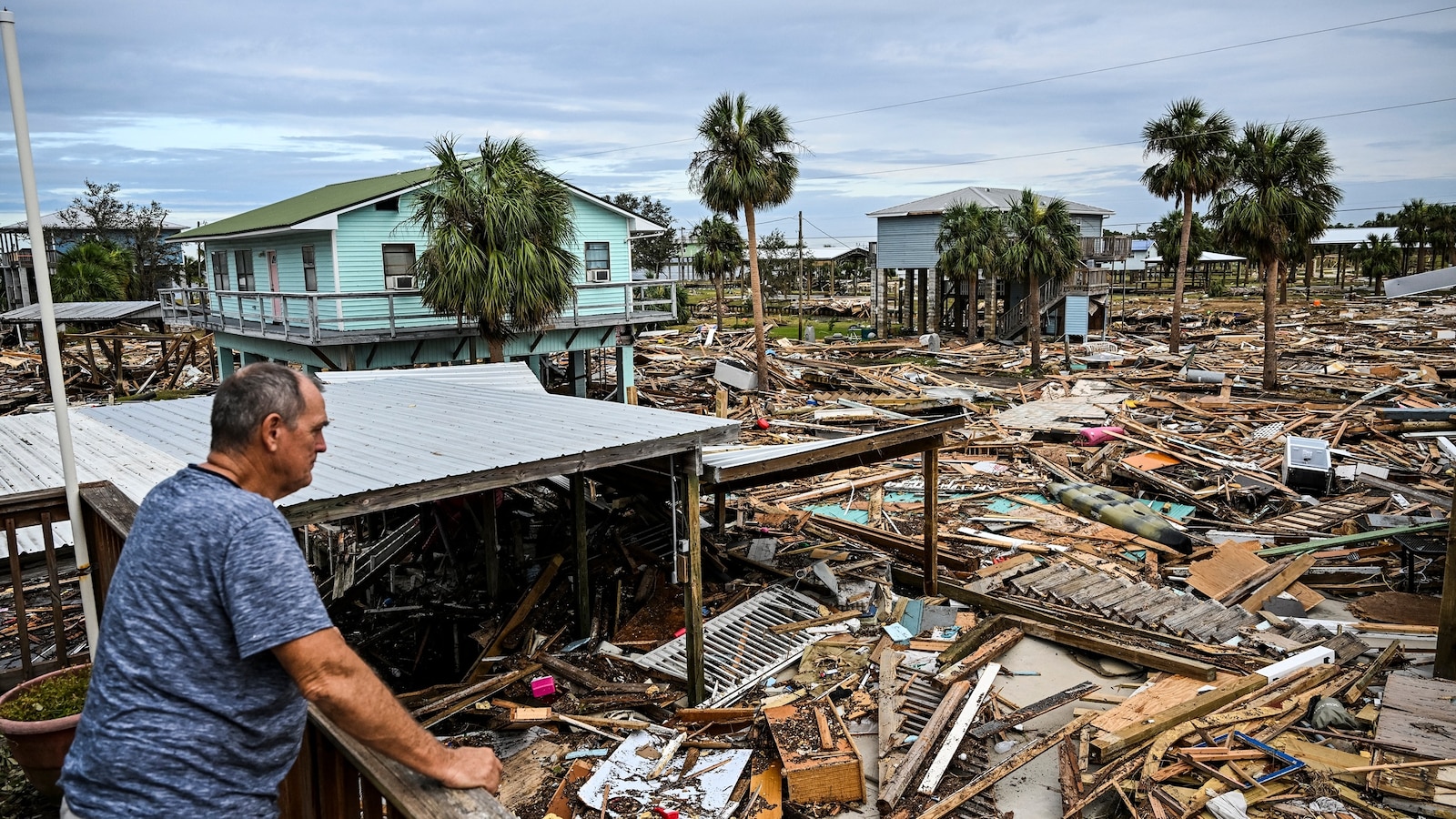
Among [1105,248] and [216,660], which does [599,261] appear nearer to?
[216,660]

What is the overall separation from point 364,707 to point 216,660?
352 mm

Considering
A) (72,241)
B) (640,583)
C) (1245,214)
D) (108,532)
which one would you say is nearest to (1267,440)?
(1245,214)

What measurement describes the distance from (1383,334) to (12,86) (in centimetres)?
4844

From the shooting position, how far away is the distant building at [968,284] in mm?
43562

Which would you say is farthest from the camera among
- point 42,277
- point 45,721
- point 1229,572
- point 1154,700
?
point 1229,572

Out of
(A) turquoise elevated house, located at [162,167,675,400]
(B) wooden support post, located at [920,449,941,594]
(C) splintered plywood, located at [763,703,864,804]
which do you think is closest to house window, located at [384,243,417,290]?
(A) turquoise elevated house, located at [162,167,675,400]

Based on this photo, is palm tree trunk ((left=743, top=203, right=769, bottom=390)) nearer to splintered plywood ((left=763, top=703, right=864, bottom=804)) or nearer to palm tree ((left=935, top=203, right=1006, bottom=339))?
palm tree ((left=935, top=203, right=1006, bottom=339))

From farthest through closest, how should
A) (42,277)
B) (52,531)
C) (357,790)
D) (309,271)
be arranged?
(309,271)
(52,531)
(42,277)
(357,790)

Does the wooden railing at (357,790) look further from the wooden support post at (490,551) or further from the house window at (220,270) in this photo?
the house window at (220,270)

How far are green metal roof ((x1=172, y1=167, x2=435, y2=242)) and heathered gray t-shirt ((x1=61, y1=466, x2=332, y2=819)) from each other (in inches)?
823

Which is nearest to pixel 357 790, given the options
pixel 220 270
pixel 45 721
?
pixel 45 721

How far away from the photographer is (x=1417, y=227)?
69.0 m

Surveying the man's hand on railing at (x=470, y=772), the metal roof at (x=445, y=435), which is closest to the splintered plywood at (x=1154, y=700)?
the metal roof at (x=445, y=435)

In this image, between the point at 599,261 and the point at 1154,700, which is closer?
the point at 1154,700
